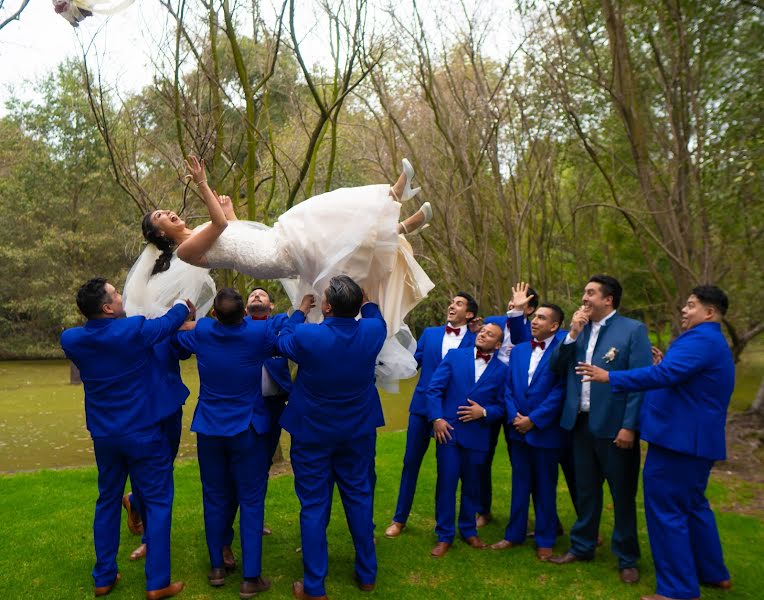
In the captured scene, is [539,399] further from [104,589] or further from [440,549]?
[104,589]

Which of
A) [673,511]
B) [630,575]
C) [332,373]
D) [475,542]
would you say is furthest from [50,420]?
[673,511]

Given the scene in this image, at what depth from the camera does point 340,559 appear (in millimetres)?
4523

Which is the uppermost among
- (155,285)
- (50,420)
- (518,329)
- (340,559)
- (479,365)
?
(155,285)

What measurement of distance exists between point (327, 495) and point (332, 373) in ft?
2.55

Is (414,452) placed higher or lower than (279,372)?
lower

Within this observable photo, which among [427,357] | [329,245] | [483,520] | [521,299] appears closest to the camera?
[329,245]

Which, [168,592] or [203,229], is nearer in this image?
[203,229]

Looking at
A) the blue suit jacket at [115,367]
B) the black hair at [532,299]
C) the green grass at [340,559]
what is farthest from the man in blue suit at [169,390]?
the black hair at [532,299]

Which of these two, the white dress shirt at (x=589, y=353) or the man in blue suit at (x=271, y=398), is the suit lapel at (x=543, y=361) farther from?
the man in blue suit at (x=271, y=398)

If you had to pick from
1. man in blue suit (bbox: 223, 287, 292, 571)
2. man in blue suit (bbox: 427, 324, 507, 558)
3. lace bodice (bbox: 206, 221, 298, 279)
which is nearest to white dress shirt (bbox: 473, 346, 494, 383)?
man in blue suit (bbox: 427, 324, 507, 558)

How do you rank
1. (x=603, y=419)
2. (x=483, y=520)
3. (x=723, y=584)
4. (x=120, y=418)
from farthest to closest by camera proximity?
1. (x=483, y=520)
2. (x=603, y=419)
3. (x=723, y=584)
4. (x=120, y=418)

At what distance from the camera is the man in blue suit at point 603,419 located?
4.10 metres

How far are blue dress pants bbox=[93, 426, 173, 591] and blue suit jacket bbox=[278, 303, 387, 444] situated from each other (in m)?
0.78

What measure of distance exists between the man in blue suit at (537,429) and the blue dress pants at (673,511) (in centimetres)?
76
